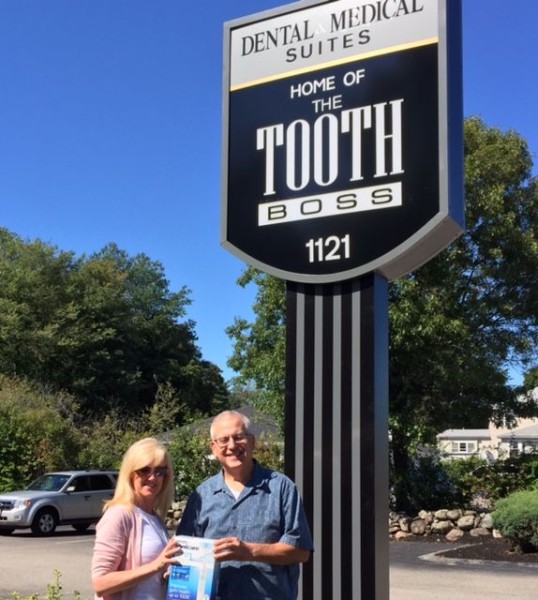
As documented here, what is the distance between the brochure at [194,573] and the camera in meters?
3.15

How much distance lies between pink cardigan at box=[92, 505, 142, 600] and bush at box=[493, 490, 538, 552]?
39.8 feet

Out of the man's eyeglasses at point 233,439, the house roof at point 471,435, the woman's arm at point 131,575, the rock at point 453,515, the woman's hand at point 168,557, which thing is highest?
the man's eyeglasses at point 233,439

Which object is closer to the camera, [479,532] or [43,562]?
[43,562]

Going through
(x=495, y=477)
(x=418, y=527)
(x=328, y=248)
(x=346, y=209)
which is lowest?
(x=418, y=527)

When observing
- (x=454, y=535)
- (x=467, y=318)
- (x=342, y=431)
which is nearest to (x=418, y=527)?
(x=454, y=535)

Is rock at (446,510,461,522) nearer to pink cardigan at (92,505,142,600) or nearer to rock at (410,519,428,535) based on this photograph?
rock at (410,519,428,535)

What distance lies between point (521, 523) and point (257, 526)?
39.4 ft

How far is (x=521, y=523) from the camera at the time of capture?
14023 millimetres

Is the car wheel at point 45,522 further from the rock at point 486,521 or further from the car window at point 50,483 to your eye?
the rock at point 486,521

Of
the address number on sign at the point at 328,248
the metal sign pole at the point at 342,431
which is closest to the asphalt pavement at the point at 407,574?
the metal sign pole at the point at 342,431

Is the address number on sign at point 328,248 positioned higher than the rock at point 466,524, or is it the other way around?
the address number on sign at point 328,248

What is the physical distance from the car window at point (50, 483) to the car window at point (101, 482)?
27.4 inches

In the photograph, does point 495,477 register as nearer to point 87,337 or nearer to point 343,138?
point 343,138

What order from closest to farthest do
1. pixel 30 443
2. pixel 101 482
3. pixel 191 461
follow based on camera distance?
pixel 101 482
pixel 191 461
pixel 30 443
